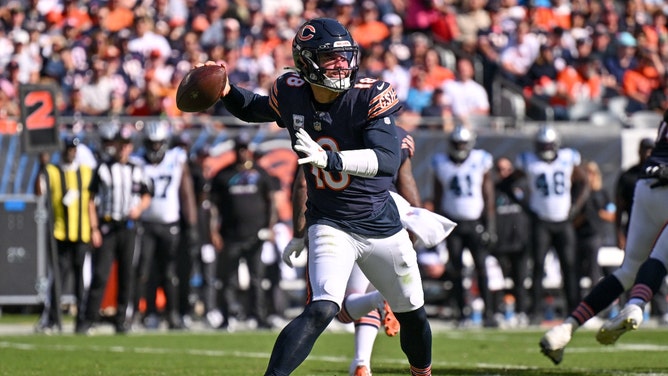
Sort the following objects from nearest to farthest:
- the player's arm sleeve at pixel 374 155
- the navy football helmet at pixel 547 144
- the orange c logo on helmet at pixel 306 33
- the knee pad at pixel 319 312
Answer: the player's arm sleeve at pixel 374 155, the knee pad at pixel 319 312, the orange c logo on helmet at pixel 306 33, the navy football helmet at pixel 547 144

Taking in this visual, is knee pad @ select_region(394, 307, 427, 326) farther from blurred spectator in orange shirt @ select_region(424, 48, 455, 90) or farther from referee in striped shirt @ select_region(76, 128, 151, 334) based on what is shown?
blurred spectator in orange shirt @ select_region(424, 48, 455, 90)

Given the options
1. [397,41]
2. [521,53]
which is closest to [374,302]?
[397,41]

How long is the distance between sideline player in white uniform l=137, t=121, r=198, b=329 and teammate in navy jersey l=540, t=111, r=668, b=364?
20.0 ft

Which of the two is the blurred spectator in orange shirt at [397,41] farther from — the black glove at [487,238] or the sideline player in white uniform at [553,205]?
the black glove at [487,238]

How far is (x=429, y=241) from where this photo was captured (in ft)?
23.9

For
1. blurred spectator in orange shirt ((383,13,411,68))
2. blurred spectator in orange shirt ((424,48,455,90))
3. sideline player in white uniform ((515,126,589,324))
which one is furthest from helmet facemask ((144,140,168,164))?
blurred spectator in orange shirt ((383,13,411,68))

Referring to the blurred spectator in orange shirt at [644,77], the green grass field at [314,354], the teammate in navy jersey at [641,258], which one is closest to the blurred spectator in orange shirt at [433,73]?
the blurred spectator in orange shirt at [644,77]

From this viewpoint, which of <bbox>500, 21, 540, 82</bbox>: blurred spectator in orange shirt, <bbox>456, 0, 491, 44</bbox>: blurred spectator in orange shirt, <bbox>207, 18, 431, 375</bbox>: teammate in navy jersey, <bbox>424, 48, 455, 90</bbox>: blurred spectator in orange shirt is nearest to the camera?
<bbox>207, 18, 431, 375</bbox>: teammate in navy jersey

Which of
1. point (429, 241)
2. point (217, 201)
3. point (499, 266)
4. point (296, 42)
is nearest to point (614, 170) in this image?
point (499, 266)

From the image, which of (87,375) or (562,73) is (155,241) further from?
(562,73)

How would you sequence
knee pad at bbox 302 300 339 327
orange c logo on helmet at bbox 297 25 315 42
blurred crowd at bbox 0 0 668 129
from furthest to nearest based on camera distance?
blurred crowd at bbox 0 0 668 129 < orange c logo on helmet at bbox 297 25 315 42 < knee pad at bbox 302 300 339 327

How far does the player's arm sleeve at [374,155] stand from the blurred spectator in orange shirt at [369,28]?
13.0m

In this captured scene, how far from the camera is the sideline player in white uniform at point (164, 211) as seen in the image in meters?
13.1

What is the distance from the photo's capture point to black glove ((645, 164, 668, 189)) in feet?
25.1
